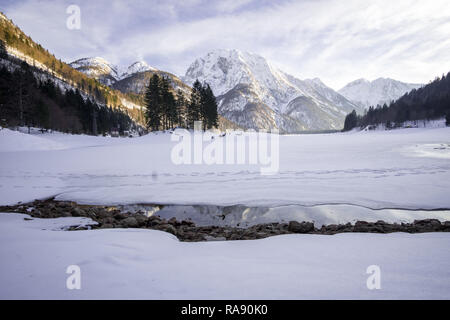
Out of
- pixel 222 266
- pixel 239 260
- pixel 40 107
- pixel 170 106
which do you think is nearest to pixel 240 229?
pixel 239 260

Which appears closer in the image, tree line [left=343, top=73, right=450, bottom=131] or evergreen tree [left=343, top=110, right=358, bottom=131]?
tree line [left=343, top=73, right=450, bottom=131]

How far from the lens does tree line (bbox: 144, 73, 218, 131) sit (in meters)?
41.9

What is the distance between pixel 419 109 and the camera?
8388 centimetres

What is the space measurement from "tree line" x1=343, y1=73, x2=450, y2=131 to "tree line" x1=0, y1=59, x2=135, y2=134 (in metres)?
116

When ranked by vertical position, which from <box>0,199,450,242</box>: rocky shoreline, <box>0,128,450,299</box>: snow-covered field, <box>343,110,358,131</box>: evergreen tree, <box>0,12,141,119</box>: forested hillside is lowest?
<box>0,199,450,242</box>: rocky shoreline

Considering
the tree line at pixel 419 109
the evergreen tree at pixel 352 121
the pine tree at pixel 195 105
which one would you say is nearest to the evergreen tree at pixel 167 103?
the pine tree at pixel 195 105

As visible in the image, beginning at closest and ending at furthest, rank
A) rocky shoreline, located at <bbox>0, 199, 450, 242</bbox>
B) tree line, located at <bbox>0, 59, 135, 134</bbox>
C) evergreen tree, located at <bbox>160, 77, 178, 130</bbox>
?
1. rocky shoreline, located at <bbox>0, 199, 450, 242</bbox>
2. tree line, located at <bbox>0, 59, 135, 134</bbox>
3. evergreen tree, located at <bbox>160, 77, 178, 130</bbox>

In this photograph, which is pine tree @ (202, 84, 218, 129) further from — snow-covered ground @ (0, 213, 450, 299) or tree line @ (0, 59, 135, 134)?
snow-covered ground @ (0, 213, 450, 299)

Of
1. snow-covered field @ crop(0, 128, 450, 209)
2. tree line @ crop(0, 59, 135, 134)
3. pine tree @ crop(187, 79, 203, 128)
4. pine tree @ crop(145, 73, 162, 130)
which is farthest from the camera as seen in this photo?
pine tree @ crop(187, 79, 203, 128)

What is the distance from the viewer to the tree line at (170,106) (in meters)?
41.9

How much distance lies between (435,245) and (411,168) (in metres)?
8.34

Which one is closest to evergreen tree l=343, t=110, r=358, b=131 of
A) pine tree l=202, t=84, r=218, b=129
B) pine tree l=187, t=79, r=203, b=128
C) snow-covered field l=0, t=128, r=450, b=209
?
pine tree l=202, t=84, r=218, b=129

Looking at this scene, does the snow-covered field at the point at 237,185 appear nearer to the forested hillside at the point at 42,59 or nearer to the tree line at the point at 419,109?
the tree line at the point at 419,109
